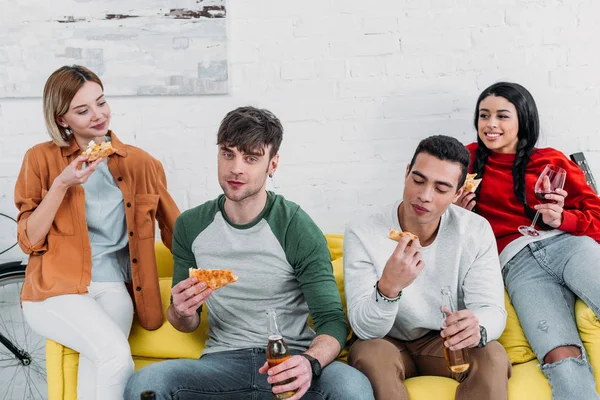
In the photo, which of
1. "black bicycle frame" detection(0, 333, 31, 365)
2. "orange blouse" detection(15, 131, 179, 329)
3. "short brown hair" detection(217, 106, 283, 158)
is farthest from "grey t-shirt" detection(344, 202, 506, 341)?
"black bicycle frame" detection(0, 333, 31, 365)

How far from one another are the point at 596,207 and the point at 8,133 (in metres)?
2.72

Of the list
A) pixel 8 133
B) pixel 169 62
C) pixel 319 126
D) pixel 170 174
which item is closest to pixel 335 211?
pixel 319 126

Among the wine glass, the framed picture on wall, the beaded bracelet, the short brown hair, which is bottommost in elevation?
the beaded bracelet

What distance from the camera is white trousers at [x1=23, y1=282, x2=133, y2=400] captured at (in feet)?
8.16

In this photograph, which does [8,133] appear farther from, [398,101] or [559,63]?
[559,63]

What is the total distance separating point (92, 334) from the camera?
99.2 inches

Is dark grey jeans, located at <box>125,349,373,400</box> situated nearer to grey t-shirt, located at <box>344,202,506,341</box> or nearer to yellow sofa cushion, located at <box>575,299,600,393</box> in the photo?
grey t-shirt, located at <box>344,202,506,341</box>

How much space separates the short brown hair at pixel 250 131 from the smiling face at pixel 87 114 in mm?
612

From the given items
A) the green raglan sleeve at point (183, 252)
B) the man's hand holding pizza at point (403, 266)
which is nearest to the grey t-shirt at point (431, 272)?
the man's hand holding pizza at point (403, 266)

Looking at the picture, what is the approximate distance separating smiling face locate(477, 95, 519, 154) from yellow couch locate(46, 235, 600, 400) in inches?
28.4

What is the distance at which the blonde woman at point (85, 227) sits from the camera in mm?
2604

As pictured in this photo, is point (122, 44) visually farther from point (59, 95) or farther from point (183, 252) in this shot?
point (183, 252)

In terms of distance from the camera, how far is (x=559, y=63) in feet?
11.5

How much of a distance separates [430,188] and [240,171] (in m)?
0.67
